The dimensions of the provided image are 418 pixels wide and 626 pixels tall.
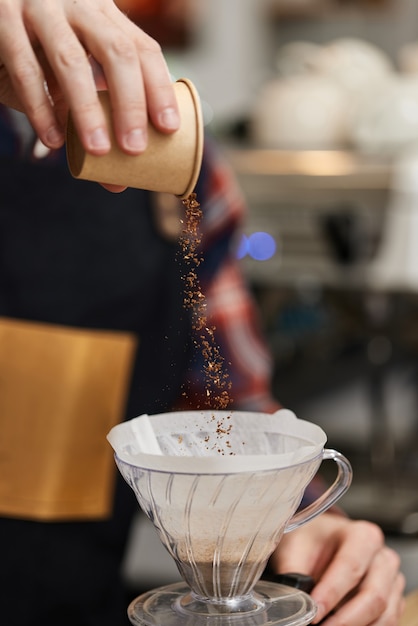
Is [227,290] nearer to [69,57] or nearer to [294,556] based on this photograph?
[294,556]

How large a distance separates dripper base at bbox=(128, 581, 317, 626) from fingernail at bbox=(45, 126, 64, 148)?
27cm

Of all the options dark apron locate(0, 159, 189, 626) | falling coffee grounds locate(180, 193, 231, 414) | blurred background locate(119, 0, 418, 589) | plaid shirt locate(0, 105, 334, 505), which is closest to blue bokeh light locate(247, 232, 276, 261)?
blurred background locate(119, 0, 418, 589)

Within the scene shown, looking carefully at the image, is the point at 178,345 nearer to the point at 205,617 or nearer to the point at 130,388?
the point at 205,617

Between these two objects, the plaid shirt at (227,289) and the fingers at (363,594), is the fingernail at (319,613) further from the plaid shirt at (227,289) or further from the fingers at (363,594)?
the plaid shirt at (227,289)

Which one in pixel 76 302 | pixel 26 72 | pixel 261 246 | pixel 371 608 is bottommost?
pixel 371 608

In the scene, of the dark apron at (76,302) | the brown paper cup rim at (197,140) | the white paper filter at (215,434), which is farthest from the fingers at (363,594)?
the dark apron at (76,302)

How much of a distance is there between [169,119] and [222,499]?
7.9 inches

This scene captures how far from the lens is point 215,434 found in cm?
59

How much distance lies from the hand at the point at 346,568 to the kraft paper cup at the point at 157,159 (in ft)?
0.88

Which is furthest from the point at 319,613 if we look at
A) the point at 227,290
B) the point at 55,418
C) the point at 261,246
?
the point at 261,246

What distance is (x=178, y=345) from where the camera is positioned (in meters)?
0.65

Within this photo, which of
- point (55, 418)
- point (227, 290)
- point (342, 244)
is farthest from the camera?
point (342, 244)

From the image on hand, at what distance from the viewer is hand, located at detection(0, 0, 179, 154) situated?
525 mm

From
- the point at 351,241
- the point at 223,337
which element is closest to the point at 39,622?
the point at 223,337
